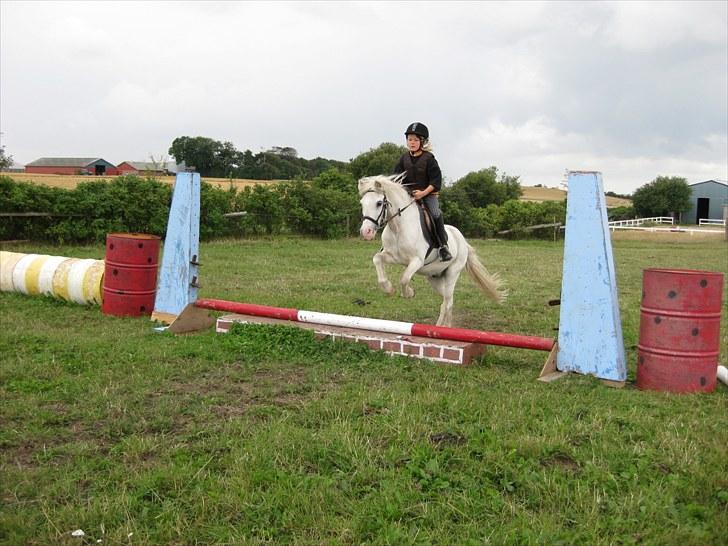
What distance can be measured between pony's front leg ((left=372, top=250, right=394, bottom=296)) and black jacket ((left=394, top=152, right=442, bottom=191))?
Answer: 812mm

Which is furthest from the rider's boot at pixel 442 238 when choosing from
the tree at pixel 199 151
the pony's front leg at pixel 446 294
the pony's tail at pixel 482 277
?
the tree at pixel 199 151

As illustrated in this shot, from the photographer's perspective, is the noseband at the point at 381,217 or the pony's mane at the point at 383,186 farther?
the pony's mane at the point at 383,186

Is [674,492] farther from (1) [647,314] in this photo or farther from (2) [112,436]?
(2) [112,436]

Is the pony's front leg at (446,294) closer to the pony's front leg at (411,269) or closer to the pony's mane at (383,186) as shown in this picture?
the pony's front leg at (411,269)

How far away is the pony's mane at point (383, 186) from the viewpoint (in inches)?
269

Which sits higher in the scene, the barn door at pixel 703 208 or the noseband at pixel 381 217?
the barn door at pixel 703 208

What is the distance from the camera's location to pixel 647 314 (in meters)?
5.20

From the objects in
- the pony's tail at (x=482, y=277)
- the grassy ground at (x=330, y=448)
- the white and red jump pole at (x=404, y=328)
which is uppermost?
the pony's tail at (x=482, y=277)

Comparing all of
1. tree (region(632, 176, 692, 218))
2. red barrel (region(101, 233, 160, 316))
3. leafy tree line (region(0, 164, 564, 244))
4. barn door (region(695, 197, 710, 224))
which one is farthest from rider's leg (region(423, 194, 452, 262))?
barn door (region(695, 197, 710, 224))

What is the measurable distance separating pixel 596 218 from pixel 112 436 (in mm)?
3893

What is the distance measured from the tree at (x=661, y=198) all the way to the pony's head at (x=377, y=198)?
62.3 metres

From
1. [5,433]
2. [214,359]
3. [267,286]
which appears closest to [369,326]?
[214,359]

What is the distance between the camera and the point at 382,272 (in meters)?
7.13

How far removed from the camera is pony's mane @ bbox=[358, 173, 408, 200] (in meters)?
6.83
